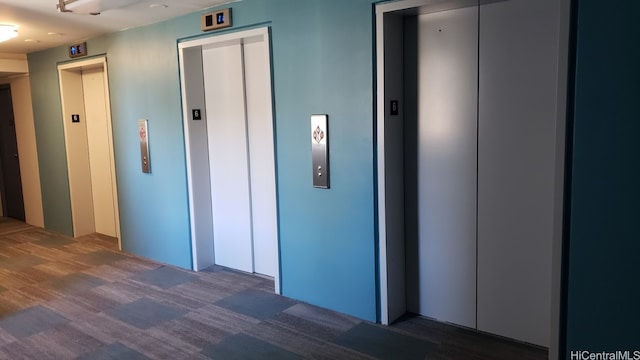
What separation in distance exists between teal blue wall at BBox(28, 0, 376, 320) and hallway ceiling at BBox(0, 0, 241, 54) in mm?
202

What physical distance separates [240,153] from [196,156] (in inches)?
20.4

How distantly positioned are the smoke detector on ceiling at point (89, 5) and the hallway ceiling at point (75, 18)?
0.04 metres

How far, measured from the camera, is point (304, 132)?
404cm

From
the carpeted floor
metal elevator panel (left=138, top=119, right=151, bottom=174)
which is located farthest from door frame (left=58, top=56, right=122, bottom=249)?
the carpeted floor

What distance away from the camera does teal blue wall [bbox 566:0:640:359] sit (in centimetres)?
181

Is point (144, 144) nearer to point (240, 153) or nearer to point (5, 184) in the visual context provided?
point (240, 153)

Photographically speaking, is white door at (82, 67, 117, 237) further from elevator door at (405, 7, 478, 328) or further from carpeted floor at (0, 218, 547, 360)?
elevator door at (405, 7, 478, 328)

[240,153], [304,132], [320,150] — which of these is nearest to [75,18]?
[240,153]

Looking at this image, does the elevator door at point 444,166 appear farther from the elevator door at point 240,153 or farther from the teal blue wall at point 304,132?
the elevator door at point 240,153

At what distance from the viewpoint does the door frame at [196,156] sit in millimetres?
5004

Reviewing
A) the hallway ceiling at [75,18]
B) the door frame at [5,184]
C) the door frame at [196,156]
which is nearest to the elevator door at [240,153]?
the door frame at [196,156]

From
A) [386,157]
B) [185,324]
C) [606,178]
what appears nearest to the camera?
[606,178]

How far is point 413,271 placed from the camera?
389 cm

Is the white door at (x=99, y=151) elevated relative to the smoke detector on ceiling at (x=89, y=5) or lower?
lower
